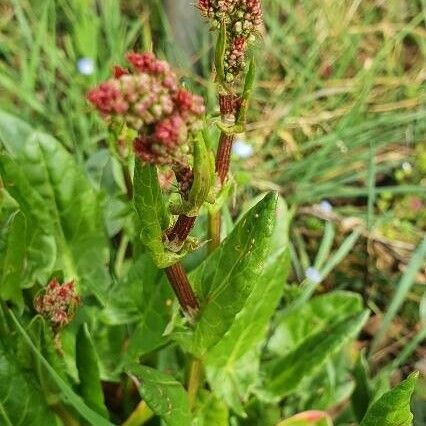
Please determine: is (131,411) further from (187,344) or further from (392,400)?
(392,400)

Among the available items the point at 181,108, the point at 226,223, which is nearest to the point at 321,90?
the point at 226,223

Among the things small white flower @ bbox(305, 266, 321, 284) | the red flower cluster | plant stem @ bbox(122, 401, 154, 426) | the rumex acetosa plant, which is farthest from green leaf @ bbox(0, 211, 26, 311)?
small white flower @ bbox(305, 266, 321, 284)

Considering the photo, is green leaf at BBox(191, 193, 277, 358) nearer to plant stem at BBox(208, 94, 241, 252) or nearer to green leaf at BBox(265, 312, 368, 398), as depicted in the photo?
plant stem at BBox(208, 94, 241, 252)

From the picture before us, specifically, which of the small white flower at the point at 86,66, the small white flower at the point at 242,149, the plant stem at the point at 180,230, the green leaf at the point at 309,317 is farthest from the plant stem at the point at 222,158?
the small white flower at the point at 86,66

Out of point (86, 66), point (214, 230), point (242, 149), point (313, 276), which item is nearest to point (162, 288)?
point (214, 230)

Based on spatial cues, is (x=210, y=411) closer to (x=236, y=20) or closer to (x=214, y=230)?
(x=214, y=230)

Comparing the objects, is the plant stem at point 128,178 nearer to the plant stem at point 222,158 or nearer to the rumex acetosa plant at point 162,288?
the rumex acetosa plant at point 162,288
